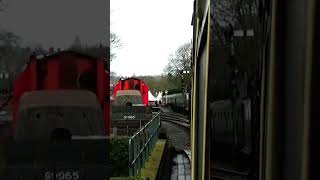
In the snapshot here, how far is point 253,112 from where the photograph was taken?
5.58 feet

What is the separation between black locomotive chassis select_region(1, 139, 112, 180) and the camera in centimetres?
757

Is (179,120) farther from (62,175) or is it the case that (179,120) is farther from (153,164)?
(62,175)

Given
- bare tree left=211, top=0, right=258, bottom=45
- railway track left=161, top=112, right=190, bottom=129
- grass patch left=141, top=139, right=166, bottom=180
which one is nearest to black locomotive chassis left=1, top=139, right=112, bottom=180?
grass patch left=141, top=139, right=166, bottom=180

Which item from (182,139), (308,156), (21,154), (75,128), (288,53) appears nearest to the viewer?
(308,156)

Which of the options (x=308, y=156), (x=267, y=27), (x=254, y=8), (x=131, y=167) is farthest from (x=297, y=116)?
(x=131, y=167)

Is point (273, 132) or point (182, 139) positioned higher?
point (273, 132)

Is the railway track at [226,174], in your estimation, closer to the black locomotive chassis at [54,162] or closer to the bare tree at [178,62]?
the black locomotive chassis at [54,162]

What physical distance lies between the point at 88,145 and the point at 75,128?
0.33m

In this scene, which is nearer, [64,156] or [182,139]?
[64,156]

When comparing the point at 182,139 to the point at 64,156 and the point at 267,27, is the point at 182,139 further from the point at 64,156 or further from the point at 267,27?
the point at 267,27

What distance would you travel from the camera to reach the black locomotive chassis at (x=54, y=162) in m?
7.57

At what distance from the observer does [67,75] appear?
30.2 feet

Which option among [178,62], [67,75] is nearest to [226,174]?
[67,75]

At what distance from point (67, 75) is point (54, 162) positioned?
6.29 feet
